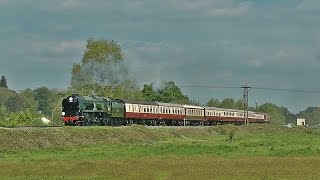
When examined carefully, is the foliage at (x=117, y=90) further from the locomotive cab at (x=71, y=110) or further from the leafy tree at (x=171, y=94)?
the leafy tree at (x=171, y=94)

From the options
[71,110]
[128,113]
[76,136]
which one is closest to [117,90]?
[128,113]

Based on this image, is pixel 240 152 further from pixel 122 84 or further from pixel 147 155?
pixel 122 84

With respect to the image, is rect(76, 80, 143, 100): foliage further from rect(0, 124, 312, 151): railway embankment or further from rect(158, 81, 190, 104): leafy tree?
rect(158, 81, 190, 104): leafy tree

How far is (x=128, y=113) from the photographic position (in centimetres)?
8000

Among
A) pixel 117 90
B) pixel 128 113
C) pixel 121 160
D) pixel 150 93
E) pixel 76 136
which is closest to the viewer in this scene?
pixel 121 160

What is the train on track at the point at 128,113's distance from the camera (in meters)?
68.8

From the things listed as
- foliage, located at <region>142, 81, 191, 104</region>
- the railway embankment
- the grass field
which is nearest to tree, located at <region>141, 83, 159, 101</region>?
foliage, located at <region>142, 81, 191, 104</region>

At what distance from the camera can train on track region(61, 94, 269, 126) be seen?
68812mm

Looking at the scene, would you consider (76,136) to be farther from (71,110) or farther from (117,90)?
(117,90)

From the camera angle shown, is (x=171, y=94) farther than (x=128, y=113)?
Yes

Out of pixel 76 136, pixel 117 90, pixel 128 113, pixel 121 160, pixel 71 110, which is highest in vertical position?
pixel 117 90

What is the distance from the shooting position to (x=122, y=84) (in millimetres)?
105562

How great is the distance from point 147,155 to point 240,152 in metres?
7.55

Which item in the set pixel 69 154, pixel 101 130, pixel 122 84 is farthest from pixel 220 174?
pixel 122 84
